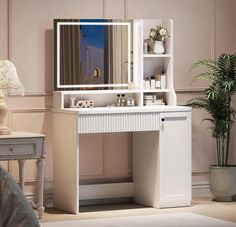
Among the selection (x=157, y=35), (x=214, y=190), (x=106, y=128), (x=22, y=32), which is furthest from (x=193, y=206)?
(x=22, y=32)

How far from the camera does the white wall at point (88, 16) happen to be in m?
6.58

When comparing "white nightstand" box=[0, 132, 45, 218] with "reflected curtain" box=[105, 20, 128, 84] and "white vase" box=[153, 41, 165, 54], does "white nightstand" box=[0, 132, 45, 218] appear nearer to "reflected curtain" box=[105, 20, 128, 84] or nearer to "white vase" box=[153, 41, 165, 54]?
"reflected curtain" box=[105, 20, 128, 84]

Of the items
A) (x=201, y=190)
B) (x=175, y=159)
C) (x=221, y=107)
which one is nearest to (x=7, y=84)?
(x=175, y=159)

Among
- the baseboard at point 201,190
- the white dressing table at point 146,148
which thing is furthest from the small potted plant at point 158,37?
the baseboard at point 201,190

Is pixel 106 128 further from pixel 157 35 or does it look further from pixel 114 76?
pixel 157 35

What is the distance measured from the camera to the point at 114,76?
6812 millimetres

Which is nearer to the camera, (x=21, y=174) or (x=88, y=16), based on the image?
(x=21, y=174)

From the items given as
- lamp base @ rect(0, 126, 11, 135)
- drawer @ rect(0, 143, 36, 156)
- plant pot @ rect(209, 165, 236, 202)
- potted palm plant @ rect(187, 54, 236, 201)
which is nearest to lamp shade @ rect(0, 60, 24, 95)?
lamp base @ rect(0, 126, 11, 135)

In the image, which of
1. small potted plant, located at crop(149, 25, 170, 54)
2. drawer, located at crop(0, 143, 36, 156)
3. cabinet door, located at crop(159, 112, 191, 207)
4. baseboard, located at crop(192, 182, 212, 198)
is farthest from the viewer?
baseboard, located at crop(192, 182, 212, 198)

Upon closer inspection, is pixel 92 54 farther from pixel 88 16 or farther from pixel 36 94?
pixel 36 94

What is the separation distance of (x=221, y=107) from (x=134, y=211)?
1.26 m

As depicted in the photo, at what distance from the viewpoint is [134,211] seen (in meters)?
6.56

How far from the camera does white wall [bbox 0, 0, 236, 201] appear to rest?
21.6 ft

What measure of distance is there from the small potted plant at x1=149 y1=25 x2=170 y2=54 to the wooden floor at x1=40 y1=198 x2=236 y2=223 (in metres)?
1.43
